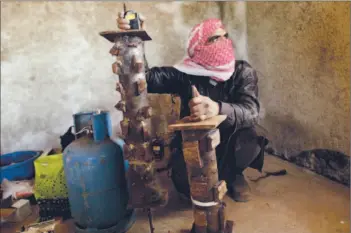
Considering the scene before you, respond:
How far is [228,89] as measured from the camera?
6.86ft

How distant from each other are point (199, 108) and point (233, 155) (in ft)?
2.47

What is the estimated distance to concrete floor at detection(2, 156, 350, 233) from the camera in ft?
5.80

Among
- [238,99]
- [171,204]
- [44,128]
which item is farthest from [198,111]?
[44,128]

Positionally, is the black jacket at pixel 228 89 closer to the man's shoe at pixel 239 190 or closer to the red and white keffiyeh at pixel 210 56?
the red and white keffiyeh at pixel 210 56

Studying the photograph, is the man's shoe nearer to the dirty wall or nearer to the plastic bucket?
the dirty wall

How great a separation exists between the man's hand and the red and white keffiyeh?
1.48 ft

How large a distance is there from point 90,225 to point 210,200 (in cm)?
81

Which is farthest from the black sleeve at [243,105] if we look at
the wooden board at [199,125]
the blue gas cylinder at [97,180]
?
the blue gas cylinder at [97,180]

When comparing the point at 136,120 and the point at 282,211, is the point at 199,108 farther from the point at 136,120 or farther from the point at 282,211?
the point at 282,211

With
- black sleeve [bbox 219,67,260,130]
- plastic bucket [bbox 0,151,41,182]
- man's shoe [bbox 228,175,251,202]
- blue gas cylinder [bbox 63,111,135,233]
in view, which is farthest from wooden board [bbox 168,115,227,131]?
plastic bucket [bbox 0,151,41,182]

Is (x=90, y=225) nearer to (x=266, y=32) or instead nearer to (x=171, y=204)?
(x=171, y=204)

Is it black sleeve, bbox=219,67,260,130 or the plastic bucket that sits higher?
black sleeve, bbox=219,67,260,130

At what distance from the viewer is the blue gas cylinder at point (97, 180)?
1746 millimetres

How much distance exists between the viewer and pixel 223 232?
1565 millimetres
